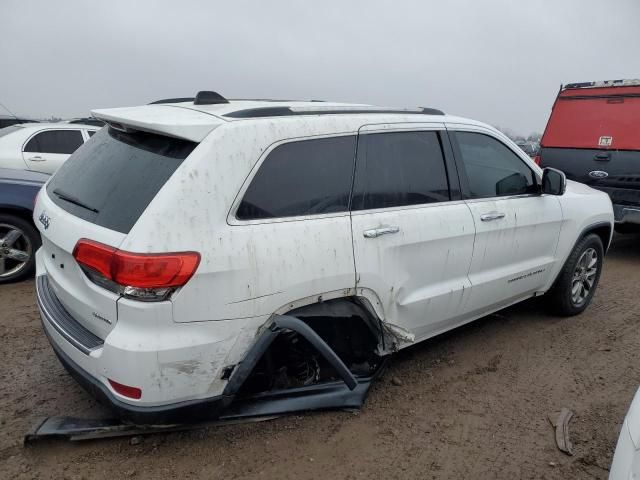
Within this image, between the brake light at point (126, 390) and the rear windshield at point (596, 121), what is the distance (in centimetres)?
648

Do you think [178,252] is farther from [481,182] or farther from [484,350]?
[484,350]

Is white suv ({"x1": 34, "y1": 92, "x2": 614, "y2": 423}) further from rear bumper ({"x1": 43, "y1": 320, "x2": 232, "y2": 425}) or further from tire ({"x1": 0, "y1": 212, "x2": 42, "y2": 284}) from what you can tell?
tire ({"x1": 0, "y1": 212, "x2": 42, "y2": 284})

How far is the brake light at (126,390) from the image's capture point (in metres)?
2.19

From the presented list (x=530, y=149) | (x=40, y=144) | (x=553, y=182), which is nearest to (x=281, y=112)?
(x=553, y=182)

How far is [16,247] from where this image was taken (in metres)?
4.78

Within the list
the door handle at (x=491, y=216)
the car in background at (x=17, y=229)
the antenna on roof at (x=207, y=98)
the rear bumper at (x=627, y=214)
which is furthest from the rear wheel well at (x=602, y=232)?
the car in background at (x=17, y=229)

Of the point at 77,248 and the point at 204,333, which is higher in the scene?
the point at 77,248

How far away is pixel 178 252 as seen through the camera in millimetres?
2125

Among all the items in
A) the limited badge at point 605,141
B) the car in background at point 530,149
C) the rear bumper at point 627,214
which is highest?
the limited badge at point 605,141

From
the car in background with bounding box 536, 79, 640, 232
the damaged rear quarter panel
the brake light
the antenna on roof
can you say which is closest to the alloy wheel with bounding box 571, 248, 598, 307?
the car in background with bounding box 536, 79, 640, 232

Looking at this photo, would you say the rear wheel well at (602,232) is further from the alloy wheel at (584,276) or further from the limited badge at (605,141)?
the limited badge at (605,141)

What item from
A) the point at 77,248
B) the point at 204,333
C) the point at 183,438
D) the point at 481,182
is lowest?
the point at 183,438

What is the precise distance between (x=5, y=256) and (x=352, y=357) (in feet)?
11.9

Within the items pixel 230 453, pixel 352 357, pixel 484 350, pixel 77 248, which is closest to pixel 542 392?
pixel 484 350
